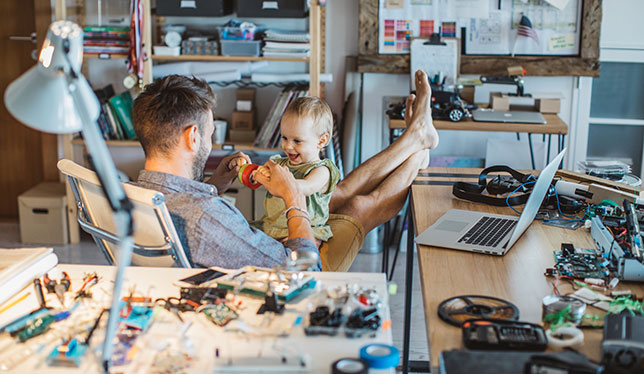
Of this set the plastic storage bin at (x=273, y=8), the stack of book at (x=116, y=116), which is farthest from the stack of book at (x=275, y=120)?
the stack of book at (x=116, y=116)

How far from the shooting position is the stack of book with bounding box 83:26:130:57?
405 cm

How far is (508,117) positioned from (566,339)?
8.17 feet

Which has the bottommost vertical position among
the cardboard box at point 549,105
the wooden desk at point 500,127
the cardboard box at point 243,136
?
the cardboard box at point 243,136

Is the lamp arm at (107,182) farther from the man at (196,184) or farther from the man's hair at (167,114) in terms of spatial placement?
the man's hair at (167,114)

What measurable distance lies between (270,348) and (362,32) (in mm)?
3140

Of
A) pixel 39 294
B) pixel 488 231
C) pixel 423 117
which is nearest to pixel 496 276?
pixel 488 231

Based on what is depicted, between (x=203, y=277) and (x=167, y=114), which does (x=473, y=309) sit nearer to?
(x=203, y=277)

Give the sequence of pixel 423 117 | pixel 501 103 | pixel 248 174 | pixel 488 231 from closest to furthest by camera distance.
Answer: pixel 488 231, pixel 248 174, pixel 423 117, pixel 501 103

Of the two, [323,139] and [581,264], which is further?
[323,139]

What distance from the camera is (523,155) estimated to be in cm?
418

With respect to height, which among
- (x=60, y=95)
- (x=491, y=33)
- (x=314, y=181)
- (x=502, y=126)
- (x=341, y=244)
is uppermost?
(x=491, y=33)

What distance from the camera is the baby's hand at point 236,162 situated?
2.51 metres

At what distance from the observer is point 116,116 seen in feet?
13.8

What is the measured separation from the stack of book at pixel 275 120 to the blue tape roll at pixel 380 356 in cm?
288
